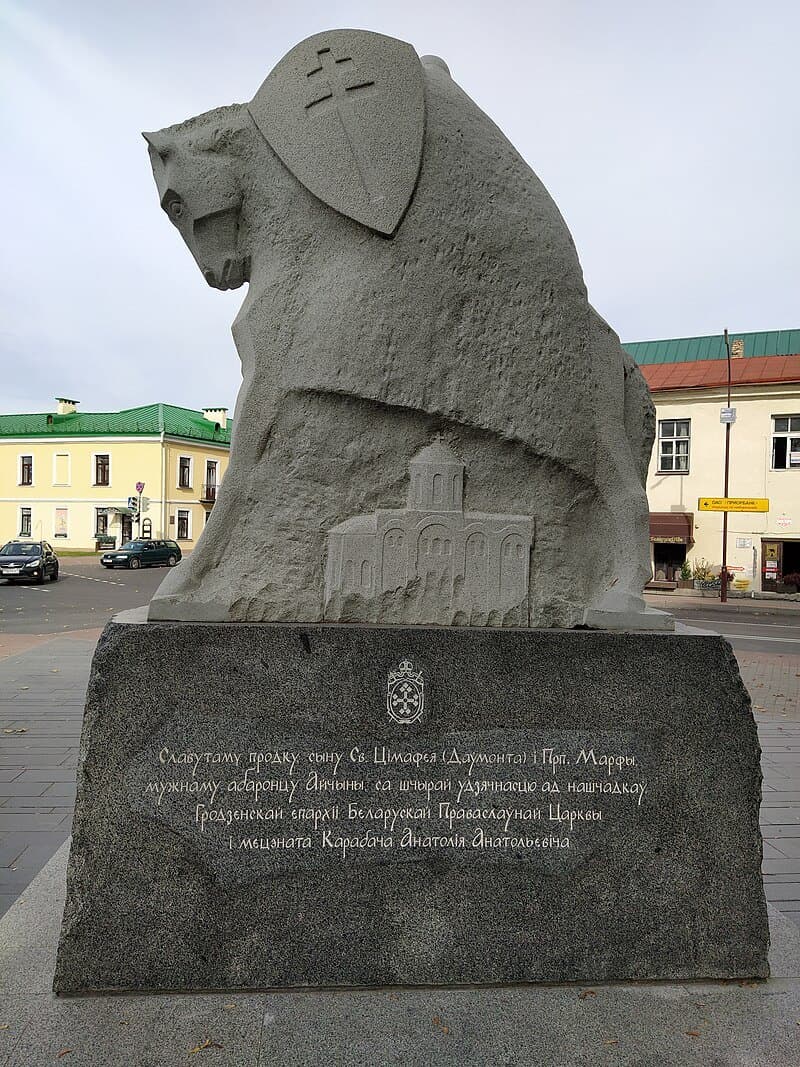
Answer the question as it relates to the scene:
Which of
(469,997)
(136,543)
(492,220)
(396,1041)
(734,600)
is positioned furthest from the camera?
(136,543)

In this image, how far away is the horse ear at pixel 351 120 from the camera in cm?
298

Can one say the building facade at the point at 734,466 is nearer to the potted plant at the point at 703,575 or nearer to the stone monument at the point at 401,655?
the potted plant at the point at 703,575

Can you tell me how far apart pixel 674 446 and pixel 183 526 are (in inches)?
844

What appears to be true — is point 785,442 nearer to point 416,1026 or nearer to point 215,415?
point 416,1026

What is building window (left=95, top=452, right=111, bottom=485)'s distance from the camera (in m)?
35.0

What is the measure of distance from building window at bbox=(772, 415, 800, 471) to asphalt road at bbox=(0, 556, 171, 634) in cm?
1553

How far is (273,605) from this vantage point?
2.90 m

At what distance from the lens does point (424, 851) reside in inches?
107

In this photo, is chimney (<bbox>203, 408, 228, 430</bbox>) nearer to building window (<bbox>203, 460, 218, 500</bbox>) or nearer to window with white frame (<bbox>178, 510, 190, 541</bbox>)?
building window (<bbox>203, 460, 218, 500</bbox>)

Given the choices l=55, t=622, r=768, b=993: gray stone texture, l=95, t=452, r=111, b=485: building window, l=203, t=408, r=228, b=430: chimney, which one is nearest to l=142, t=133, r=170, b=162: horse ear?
l=55, t=622, r=768, b=993: gray stone texture

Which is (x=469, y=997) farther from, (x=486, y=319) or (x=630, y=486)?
(x=486, y=319)

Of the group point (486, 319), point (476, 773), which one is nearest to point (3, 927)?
point (476, 773)

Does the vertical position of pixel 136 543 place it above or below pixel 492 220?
below

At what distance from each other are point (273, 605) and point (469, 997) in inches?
55.3
